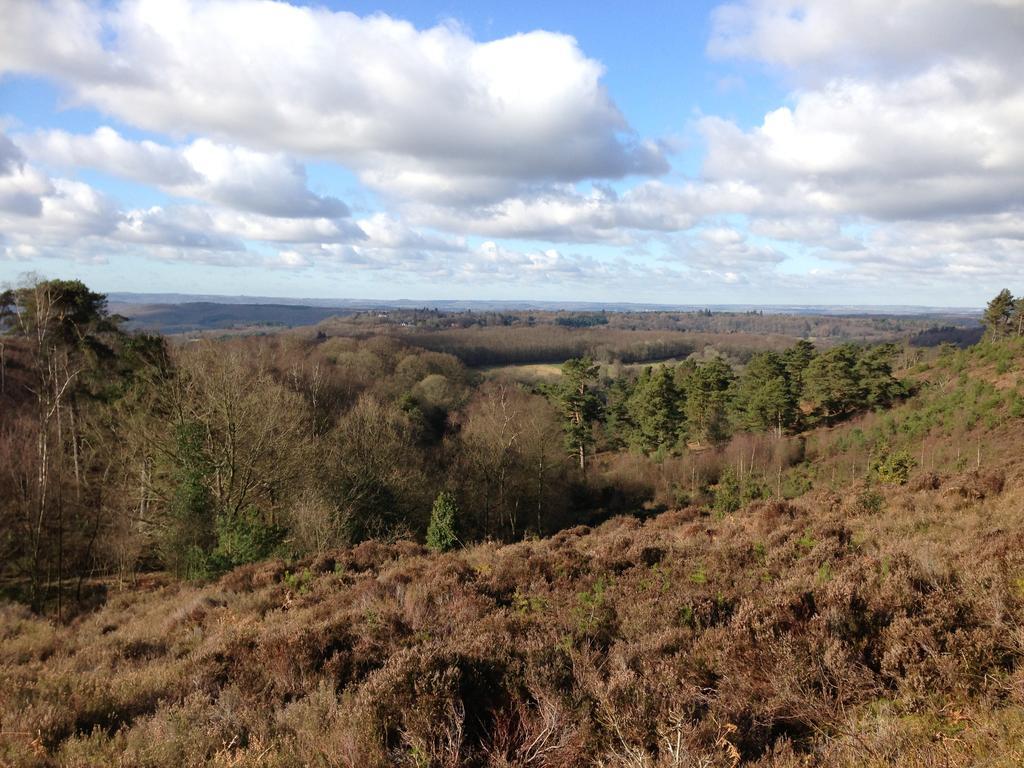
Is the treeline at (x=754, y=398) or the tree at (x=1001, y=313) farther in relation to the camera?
the tree at (x=1001, y=313)

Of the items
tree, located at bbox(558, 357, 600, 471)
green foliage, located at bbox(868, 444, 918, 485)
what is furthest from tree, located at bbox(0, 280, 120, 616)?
tree, located at bbox(558, 357, 600, 471)

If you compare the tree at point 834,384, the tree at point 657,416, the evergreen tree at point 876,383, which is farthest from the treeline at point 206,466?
the evergreen tree at point 876,383

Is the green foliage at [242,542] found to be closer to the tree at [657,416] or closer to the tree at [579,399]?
the tree at [579,399]

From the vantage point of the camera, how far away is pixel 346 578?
34.6 ft

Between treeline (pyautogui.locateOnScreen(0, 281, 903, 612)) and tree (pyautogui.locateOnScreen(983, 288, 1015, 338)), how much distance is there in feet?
132

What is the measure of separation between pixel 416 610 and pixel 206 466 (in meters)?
13.8

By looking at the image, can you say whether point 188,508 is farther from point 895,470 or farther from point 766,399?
point 766,399

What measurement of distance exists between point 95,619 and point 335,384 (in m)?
33.0

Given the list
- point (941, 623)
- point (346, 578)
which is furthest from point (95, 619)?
point (941, 623)

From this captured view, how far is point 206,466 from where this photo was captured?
58.7 feet

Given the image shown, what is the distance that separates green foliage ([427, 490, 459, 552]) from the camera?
16.9 meters

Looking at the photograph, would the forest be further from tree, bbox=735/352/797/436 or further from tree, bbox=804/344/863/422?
tree, bbox=804/344/863/422

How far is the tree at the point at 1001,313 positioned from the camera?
169ft

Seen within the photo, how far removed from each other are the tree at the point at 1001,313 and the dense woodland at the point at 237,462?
22.9 meters
